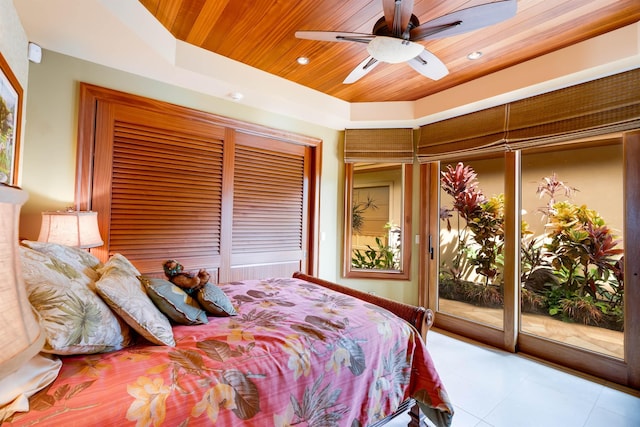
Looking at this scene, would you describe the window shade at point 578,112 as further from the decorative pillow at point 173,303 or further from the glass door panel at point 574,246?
the decorative pillow at point 173,303

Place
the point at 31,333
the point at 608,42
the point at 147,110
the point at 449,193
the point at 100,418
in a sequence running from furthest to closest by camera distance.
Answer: the point at 449,193, the point at 147,110, the point at 608,42, the point at 100,418, the point at 31,333

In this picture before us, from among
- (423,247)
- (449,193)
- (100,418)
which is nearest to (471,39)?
(449,193)

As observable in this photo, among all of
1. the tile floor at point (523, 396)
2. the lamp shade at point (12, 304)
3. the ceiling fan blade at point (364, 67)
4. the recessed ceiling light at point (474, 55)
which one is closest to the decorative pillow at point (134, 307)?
the lamp shade at point (12, 304)

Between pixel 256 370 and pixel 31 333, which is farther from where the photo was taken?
pixel 256 370

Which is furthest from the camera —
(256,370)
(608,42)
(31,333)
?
(608,42)

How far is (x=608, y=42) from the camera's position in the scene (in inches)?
85.6

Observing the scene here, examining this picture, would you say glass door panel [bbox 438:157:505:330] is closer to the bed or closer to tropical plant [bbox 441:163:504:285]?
tropical plant [bbox 441:163:504:285]

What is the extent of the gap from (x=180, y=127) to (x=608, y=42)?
3.52 meters

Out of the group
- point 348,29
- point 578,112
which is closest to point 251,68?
point 348,29

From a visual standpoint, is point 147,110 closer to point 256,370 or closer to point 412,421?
point 256,370

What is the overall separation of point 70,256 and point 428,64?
2471 millimetres

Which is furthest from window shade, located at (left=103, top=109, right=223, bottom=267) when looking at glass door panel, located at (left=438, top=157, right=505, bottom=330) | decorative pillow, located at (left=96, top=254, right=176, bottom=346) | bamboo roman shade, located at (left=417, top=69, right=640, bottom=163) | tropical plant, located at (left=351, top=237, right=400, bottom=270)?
glass door panel, located at (left=438, top=157, right=505, bottom=330)

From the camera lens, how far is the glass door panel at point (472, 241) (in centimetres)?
326

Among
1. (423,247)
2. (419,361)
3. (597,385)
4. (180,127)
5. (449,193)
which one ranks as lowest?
(597,385)
